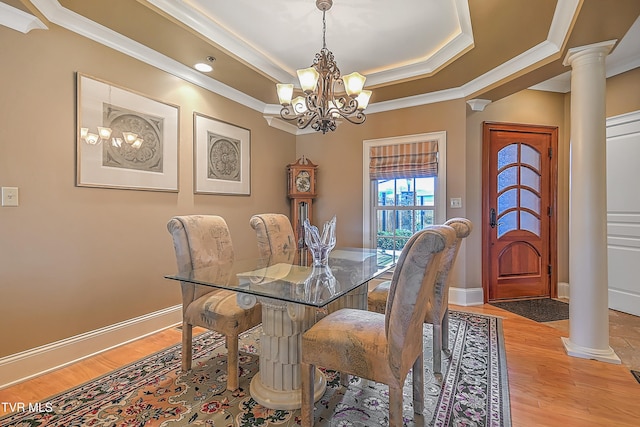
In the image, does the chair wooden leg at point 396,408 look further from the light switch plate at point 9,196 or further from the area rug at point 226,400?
the light switch plate at point 9,196

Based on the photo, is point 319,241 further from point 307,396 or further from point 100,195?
point 100,195

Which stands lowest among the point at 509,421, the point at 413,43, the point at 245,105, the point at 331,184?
the point at 509,421

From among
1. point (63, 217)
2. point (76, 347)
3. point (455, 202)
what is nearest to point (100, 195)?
point (63, 217)

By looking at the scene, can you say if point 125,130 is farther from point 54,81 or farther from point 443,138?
point 443,138

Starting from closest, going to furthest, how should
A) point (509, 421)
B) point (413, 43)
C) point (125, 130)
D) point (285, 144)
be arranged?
point (509, 421) < point (125, 130) < point (413, 43) < point (285, 144)

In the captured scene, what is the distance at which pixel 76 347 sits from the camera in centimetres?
222

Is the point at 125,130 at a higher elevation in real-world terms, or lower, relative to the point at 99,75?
lower

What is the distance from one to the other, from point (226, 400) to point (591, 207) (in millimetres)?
2844

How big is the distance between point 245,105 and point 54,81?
6.14 feet

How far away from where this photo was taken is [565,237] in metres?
3.79

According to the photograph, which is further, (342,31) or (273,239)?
(273,239)

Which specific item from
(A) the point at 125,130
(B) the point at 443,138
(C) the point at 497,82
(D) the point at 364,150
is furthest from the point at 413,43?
(A) the point at 125,130

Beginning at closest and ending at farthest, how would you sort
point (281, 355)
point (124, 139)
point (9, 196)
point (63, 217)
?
point (281, 355) → point (9, 196) → point (63, 217) → point (124, 139)

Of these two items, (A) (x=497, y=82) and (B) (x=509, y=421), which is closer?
(B) (x=509, y=421)
